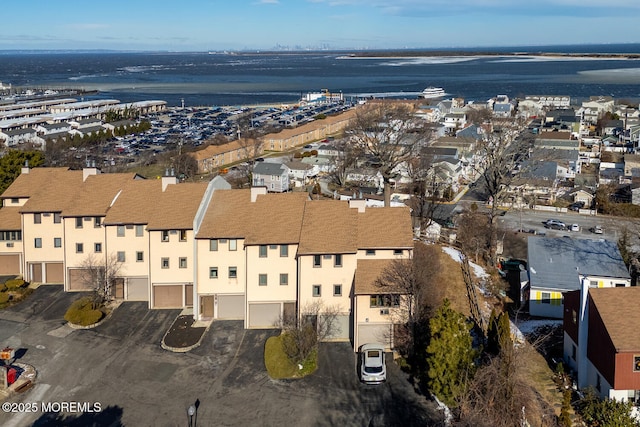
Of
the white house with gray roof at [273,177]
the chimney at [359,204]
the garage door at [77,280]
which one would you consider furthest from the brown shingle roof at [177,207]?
the white house with gray roof at [273,177]

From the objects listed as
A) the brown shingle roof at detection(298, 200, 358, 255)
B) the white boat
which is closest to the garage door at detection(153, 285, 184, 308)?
the brown shingle roof at detection(298, 200, 358, 255)

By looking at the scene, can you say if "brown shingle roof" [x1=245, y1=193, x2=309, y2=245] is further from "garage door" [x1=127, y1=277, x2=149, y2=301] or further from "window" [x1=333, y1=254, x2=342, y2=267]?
"garage door" [x1=127, y1=277, x2=149, y2=301]

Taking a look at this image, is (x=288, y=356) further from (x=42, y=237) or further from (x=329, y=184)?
(x=329, y=184)

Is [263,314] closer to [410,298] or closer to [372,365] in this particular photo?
[372,365]

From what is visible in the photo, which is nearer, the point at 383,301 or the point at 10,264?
the point at 383,301

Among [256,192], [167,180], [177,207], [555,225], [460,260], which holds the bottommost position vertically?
[555,225]

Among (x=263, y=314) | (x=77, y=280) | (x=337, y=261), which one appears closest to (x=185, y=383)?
(x=263, y=314)
